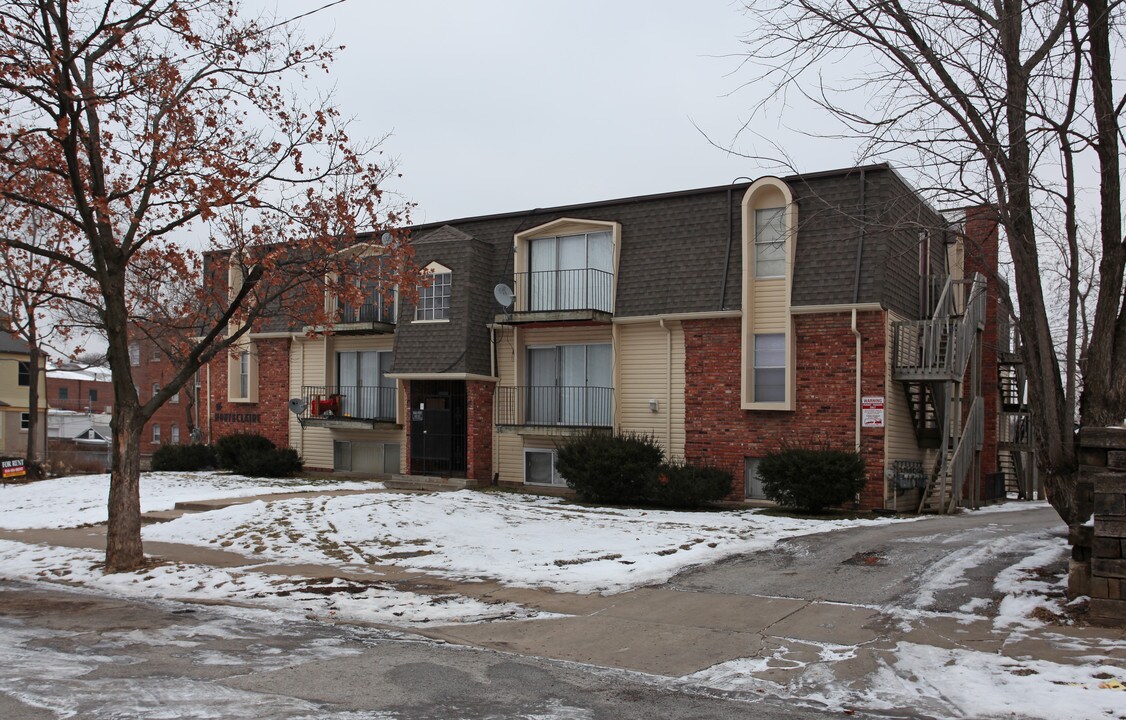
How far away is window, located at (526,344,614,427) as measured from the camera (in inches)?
884

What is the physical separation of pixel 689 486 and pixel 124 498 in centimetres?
1037

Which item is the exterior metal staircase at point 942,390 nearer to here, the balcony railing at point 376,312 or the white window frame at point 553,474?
the white window frame at point 553,474

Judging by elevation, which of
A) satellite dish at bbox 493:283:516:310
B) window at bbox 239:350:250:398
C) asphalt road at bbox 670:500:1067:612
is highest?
satellite dish at bbox 493:283:516:310

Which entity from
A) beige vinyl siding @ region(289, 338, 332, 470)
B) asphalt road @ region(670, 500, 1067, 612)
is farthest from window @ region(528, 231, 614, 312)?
asphalt road @ region(670, 500, 1067, 612)

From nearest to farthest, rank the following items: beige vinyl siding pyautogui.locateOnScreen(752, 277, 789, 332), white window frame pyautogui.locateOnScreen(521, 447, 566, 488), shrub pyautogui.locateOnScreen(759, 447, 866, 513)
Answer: shrub pyautogui.locateOnScreen(759, 447, 866, 513), beige vinyl siding pyautogui.locateOnScreen(752, 277, 789, 332), white window frame pyautogui.locateOnScreen(521, 447, 566, 488)

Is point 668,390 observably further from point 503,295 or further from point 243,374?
point 243,374

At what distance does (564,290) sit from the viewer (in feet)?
75.0

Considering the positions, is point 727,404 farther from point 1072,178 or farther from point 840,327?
point 1072,178

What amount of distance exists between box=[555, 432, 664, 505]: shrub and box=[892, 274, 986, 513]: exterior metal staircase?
17.8ft

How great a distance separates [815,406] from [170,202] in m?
12.9

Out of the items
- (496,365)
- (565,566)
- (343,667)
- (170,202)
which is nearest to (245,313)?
(170,202)

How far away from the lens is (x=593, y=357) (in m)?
22.9

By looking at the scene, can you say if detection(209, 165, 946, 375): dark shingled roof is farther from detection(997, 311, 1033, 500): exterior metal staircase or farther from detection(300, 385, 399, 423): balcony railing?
detection(997, 311, 1033, 500): exterior metal staircase

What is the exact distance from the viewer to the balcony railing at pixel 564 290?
22.3 m
